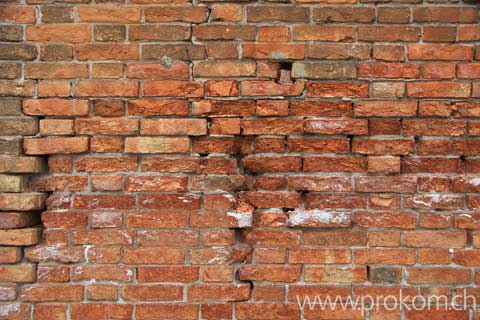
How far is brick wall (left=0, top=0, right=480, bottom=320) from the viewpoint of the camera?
86.0 inches

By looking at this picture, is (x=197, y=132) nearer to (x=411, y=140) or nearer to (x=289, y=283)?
(x=289, y=283)

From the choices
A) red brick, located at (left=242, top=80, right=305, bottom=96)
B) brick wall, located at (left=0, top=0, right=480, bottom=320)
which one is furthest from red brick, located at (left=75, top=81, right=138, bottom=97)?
red brick, located at (left=242, top=80, right=305, bottom=96)

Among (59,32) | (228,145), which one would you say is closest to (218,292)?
(228,145)

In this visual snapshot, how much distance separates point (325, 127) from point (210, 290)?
1.00 m

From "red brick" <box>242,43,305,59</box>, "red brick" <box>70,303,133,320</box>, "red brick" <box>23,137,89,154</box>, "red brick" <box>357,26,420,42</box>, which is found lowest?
"red brick" <box>70,303,133,320</box>

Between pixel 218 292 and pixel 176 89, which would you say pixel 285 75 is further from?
pixel 218 292

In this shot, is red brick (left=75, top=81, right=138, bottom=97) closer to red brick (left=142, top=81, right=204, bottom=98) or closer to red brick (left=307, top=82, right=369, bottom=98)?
red brick (left=142, top=81, right=204, bottom=98)

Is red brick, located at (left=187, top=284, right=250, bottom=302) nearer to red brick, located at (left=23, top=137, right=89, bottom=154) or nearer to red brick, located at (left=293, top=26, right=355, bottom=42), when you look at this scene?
red brick, located at (left=23, top=137, right=89, bottom=154)

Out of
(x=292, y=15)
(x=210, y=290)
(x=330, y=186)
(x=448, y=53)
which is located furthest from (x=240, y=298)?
(x=448, y=53)

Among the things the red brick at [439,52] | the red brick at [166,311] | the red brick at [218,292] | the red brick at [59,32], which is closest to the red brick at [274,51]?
the red brick at [439,52]

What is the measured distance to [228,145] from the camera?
2.20 meters

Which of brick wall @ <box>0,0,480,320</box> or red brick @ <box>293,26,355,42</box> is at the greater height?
red brick @ <box>293,26,355,42</box>

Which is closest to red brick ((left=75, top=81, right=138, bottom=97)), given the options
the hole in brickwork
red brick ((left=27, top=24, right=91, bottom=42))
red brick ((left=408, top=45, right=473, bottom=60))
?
red brick ((left=27, top=24, right=91, bottom=42))

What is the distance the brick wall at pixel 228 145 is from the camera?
219cm
